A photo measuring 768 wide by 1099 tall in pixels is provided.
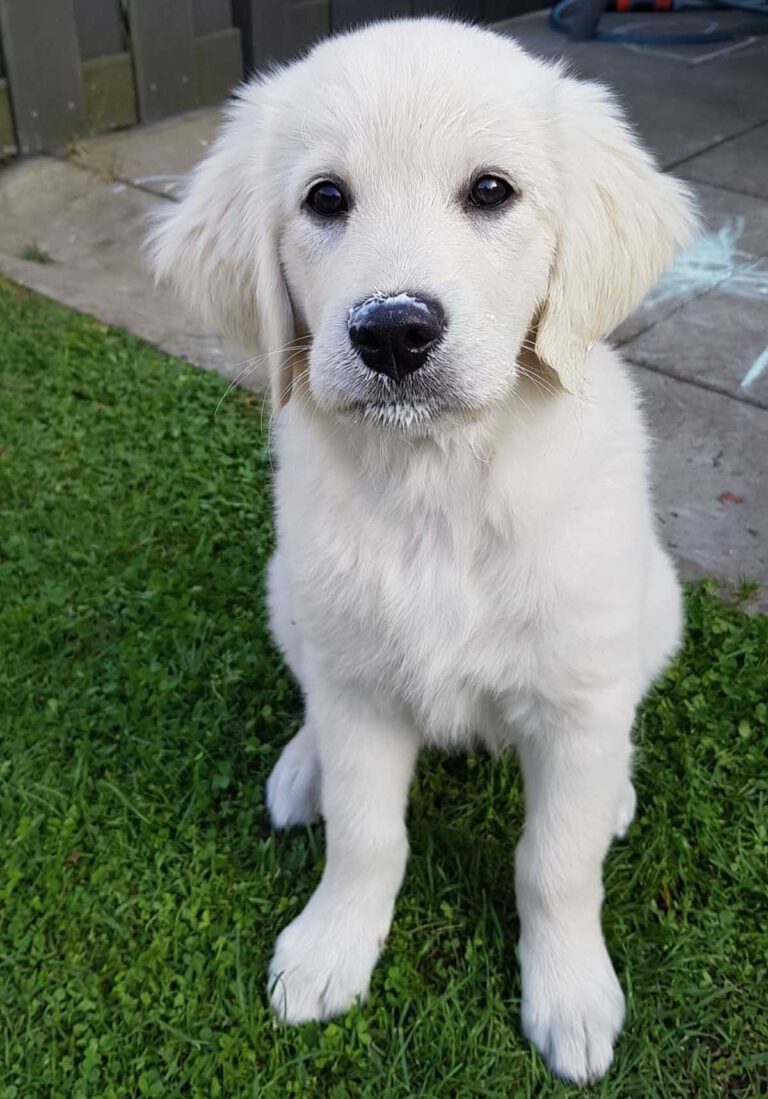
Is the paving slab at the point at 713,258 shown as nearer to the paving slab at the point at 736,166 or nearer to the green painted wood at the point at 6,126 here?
the paving slab at the point at 736,166

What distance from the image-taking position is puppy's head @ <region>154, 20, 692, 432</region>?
1.65 meters

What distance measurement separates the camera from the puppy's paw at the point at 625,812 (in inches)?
94.7

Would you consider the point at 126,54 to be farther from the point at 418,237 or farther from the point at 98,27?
the point at 418,237

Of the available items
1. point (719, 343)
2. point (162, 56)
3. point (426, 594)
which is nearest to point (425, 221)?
point (426, 594)

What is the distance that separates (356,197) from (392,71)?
0.19 meters

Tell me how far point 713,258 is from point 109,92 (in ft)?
10.6

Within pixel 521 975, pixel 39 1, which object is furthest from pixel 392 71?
pixel 39 1

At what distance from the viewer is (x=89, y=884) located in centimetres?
239

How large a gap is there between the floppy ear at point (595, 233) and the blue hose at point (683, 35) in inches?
232

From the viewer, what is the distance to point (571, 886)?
6.88ft

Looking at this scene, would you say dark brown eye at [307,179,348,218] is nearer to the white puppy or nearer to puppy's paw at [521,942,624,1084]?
the white puppy

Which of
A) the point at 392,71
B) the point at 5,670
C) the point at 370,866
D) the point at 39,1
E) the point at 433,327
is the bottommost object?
the point at 5,670

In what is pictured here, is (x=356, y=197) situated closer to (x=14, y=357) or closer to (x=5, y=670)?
(x=5, y=670)

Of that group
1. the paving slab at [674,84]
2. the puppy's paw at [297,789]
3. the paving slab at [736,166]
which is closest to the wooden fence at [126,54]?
the paving slab at [674,84]
